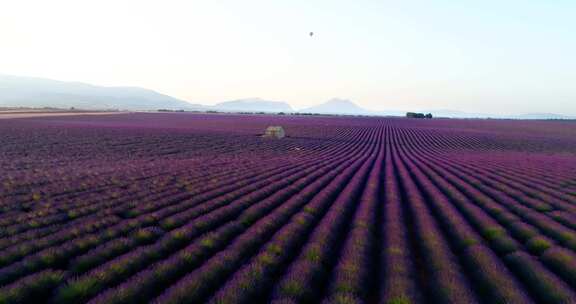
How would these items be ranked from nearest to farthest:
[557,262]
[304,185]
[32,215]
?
[557,262]
[32,215]
[304,185]

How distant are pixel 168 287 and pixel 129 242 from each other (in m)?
2.30

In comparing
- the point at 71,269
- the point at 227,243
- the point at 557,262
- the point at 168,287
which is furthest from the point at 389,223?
the point at 71,269

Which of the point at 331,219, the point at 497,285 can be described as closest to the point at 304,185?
the point at 331,219

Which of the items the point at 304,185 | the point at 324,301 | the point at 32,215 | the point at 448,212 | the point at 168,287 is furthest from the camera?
the point at 304,185

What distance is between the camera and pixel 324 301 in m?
5.23

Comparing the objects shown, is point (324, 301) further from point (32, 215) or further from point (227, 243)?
point (32, 215)

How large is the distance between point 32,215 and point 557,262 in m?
12.3

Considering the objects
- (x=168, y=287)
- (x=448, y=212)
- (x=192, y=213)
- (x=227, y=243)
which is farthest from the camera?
(x=448, y=212)

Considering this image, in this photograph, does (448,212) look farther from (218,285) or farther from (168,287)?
(168,287)

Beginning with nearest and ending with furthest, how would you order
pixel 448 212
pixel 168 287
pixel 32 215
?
pixel 168 287 → pixel 32 215 → pixel 448 212

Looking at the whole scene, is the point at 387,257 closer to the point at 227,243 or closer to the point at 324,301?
the point at 324,301

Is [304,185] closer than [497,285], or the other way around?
[497,285]

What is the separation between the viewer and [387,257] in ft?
23.9

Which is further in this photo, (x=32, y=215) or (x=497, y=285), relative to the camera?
(x=32, y=215)
